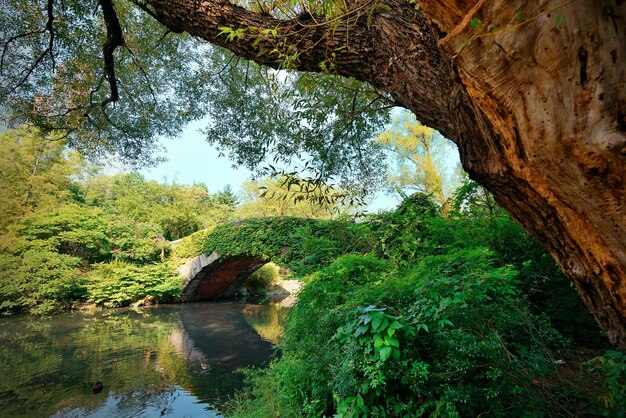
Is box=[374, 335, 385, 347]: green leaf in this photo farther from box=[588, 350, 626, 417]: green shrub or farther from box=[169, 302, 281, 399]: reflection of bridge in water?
box=[169, 302, 281, 399]: reflection of bridge in water

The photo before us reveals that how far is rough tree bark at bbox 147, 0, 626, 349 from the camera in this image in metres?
0.82

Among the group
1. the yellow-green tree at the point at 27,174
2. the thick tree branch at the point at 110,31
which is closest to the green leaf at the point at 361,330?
the thick tree branch at the point at 110,31

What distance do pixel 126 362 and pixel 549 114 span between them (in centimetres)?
781

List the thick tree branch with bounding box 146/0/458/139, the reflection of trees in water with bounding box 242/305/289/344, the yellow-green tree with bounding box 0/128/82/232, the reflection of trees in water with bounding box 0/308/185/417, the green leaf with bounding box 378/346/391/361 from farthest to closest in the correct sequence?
the yellow-green tree with bounding box 0/128/82/232
the reflection of trees in water with bounding box 242/305/289/344
the reflection of trees in water with bounding box 0/308/185/417
the thick tree branch with bounding box 146/0/458/139
the green leaf with bounding box 378/346/391/361

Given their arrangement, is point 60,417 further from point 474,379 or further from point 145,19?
point 145,19

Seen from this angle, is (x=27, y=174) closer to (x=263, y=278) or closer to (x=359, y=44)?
(x=263, y=278)

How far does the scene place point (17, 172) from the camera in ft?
43.0

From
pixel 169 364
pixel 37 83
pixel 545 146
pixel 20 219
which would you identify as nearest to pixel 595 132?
pixel 545 146

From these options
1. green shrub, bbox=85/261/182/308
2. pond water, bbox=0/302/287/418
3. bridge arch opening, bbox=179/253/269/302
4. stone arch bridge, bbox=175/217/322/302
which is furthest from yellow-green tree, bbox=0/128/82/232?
bridge arch opening, bbox=179/253/269/302

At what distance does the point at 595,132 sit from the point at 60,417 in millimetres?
6104

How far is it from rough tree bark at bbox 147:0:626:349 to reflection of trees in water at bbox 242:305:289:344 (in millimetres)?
6819

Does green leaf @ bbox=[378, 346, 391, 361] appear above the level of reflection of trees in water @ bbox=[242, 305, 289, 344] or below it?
above

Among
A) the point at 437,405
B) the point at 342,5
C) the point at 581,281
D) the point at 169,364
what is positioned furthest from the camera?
the point at 169,364

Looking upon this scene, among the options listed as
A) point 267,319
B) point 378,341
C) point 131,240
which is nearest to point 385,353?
point 378,341
